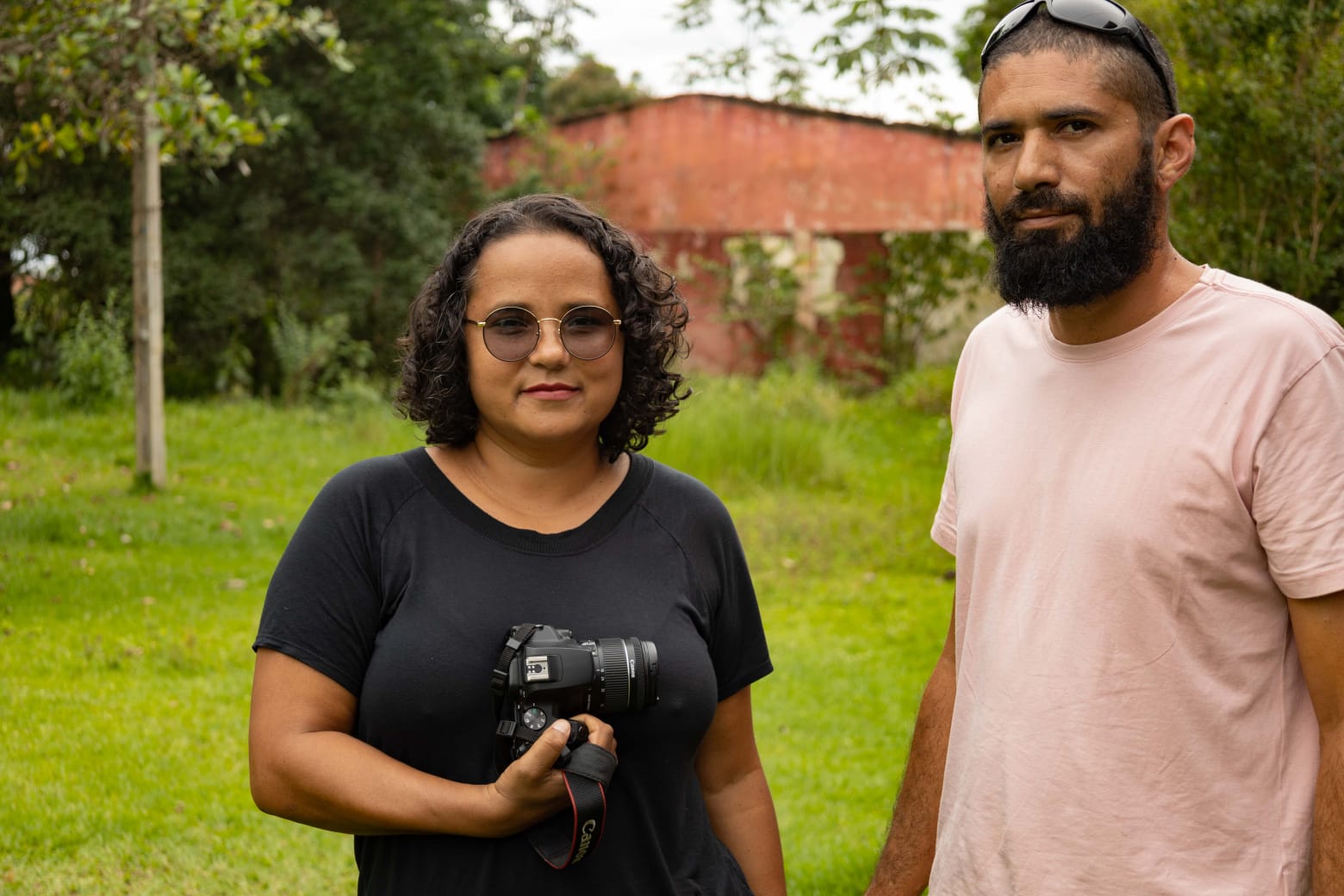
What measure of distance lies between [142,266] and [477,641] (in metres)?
8.65

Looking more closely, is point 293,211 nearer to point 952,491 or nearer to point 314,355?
point 314,355

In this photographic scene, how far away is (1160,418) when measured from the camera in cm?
187

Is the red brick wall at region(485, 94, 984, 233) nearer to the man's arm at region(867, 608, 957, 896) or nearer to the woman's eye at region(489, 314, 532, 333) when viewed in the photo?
the man's arm at region(867, 608, 957, 896)

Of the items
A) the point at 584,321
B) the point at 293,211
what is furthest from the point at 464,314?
the point at 293,211

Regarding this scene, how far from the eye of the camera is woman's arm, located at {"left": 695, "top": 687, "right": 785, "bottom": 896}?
2373 millimetres

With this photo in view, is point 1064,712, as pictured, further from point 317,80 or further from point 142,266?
point 317,80

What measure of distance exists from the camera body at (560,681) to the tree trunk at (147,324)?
8.33m

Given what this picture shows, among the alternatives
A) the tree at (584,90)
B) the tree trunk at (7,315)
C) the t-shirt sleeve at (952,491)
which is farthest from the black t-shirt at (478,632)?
the tree at (584,90)

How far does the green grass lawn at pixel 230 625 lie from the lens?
473 cm

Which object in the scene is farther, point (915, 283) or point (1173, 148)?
point (915, 283)

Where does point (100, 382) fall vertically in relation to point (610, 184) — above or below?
below

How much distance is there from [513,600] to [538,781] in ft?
0.98

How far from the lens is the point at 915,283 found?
1758 centimetres

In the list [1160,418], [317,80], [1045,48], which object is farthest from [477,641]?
[317,80]
